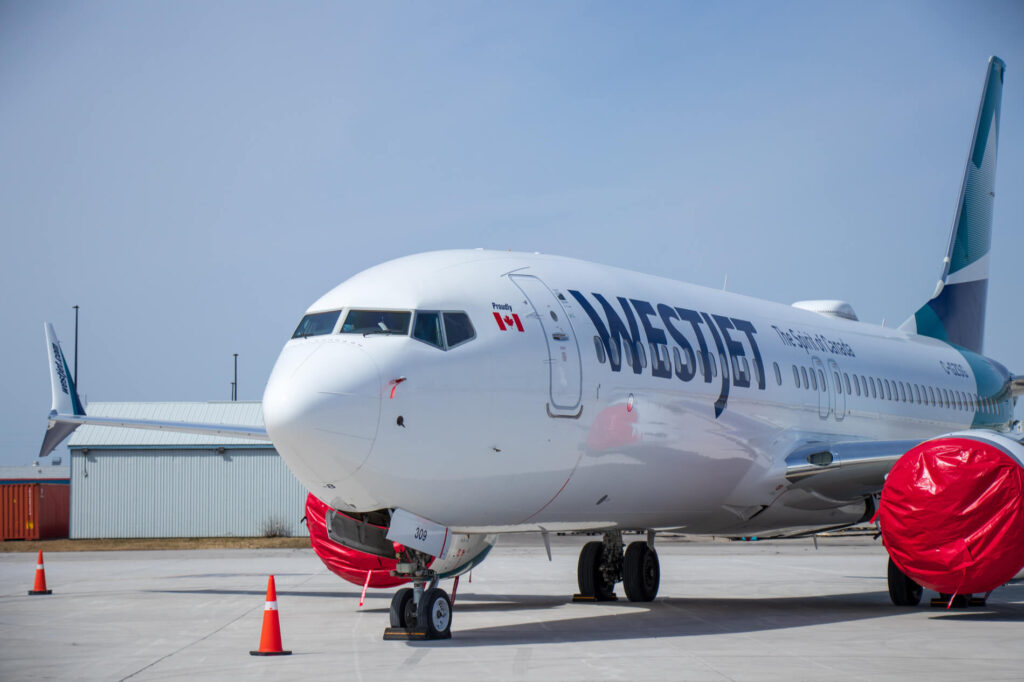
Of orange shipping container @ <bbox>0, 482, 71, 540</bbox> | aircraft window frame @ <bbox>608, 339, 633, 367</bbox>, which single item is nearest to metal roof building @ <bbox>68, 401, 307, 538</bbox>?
orange shipping container @ <bbox>0, 482, 71, 540</bbox>

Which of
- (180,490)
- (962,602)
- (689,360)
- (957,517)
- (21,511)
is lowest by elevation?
(21,511)

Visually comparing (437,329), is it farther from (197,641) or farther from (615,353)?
(197,641)

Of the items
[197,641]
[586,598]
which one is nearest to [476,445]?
[197,641]

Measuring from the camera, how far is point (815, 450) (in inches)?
619

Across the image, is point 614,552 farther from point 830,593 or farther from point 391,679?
point 391,679

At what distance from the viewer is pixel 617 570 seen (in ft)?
56.3

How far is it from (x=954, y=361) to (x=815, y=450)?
8.37 metres

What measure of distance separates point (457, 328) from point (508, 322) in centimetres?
61

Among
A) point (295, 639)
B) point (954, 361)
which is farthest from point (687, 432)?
point (954, 361)

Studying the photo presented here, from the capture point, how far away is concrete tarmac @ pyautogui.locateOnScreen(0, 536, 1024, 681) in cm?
967

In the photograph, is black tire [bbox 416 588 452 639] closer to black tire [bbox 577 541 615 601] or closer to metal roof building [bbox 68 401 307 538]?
black tire [bbox 577 541 615 601]

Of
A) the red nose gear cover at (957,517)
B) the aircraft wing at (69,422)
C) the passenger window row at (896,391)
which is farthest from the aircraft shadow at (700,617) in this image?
the aircraft wing at (69,422)

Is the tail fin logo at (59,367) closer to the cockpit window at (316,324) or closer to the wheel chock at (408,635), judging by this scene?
the cockpit window at (316,324)

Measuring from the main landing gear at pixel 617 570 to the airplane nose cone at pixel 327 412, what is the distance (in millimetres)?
7104
